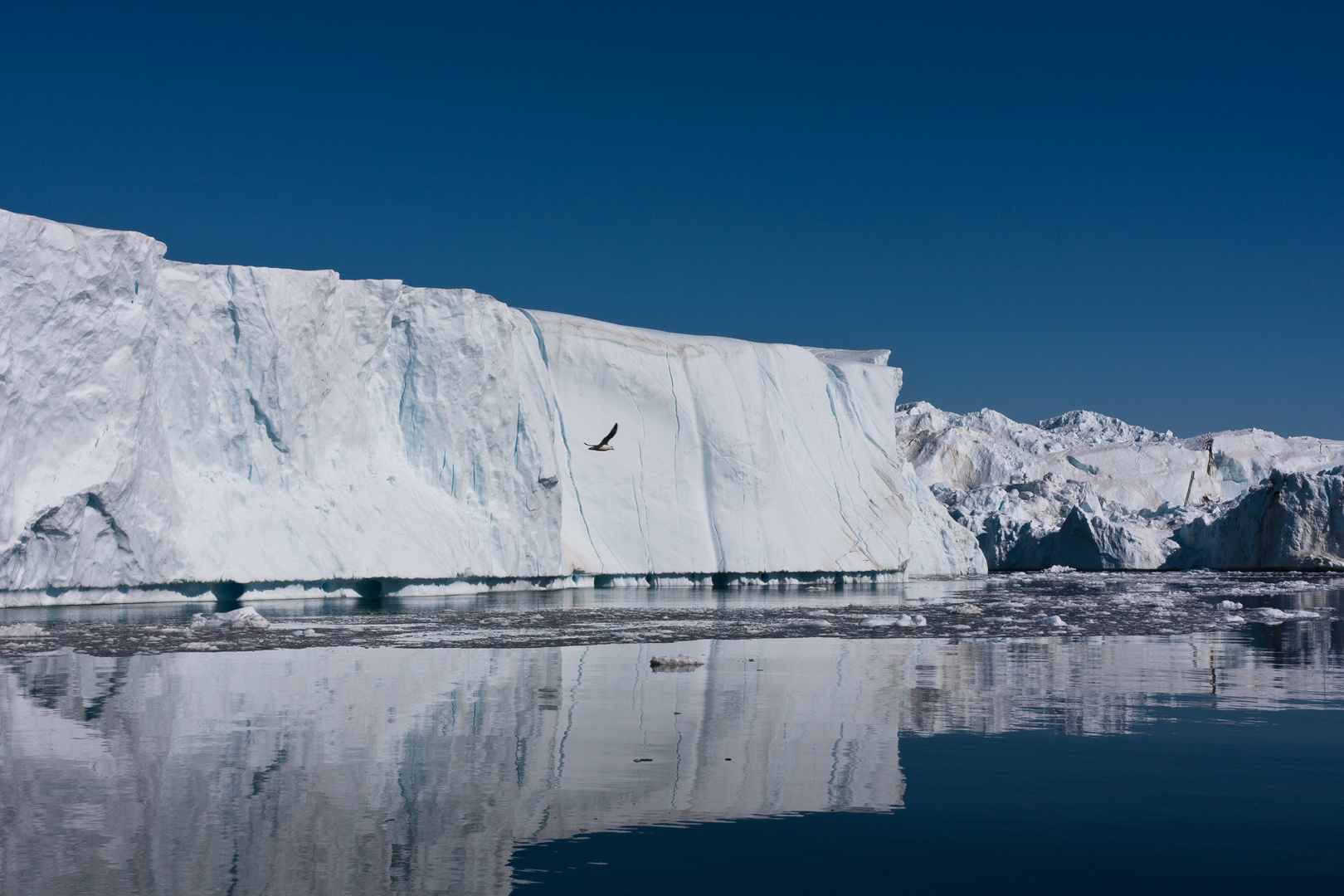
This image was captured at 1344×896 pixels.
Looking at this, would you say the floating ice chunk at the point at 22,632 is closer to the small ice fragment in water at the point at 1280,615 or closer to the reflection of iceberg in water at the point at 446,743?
the reflection of iceberg in water at the point at 446,743

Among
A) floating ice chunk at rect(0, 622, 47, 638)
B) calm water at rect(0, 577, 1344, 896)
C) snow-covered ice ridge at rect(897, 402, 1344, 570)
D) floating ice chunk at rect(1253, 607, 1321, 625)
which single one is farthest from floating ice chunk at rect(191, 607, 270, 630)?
snow-covered ice ridge at rect(897, 402, 1344, 570)

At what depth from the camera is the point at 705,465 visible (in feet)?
89.5

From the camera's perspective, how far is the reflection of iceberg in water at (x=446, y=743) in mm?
3182

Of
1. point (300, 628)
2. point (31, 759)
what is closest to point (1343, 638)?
point (300, 628)

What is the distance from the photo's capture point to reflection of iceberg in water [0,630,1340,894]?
125 inches

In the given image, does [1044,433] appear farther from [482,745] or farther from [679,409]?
[482,745]

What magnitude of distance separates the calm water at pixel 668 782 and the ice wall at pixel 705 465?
1836cm

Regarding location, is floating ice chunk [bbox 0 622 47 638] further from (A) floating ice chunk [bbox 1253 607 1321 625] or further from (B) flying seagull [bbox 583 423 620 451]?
(B) flying seagull [bbox 583 423 620 451]

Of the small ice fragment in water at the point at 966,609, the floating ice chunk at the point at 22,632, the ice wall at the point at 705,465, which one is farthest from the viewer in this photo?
the ice wall at the point at 705,465

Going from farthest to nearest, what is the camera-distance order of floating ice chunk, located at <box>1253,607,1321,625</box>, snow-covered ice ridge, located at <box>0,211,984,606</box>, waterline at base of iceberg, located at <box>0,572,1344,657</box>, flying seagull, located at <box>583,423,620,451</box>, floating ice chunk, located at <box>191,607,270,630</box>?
flying seagull, located at <box>583,423,620,451</box>
snow-covered ice ridge, located at <box>0,211,984,606</box>
floating ice chunk, located at <box>1253,607,1321,625</box>
floating ice chunk, located at <box>191,607,270,630</box>
waterline at base of iceberg, located at <box>0,572,1344,657</box>

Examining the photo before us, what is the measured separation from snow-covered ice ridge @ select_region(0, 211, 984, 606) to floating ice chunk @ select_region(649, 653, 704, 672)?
467 inches

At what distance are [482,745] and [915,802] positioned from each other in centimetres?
183

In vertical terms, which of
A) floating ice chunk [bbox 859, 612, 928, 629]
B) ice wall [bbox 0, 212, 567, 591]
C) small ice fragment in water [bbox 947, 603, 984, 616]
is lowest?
floating ice chunk [bbox 859, 612, 928, 629]

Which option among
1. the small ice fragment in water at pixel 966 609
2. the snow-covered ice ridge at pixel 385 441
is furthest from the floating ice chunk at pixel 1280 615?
the snow-covered ice ridge at pixel 385 441
